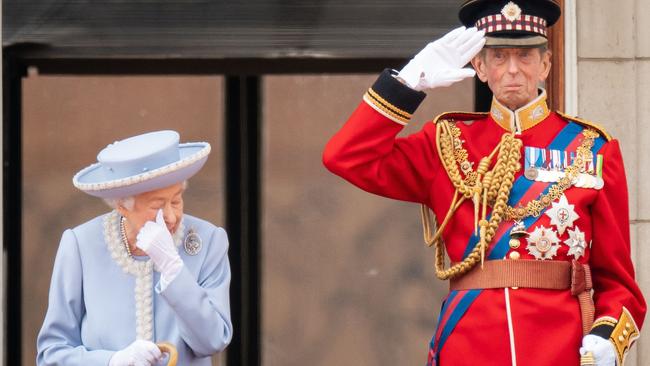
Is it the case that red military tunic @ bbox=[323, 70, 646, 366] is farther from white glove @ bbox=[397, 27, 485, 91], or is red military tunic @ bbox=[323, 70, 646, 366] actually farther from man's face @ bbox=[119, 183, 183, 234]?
man's face @ bbox=[119, 183, 183, 234]

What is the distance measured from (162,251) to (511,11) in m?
1.36

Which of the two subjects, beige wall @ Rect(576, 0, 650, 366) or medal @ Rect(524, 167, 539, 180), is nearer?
medal @ Rect(524, 167, 539, 180)

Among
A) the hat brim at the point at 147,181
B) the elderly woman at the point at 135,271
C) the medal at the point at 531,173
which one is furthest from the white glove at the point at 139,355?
the medal at the point at 531,173

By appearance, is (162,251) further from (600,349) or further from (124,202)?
(600,349)

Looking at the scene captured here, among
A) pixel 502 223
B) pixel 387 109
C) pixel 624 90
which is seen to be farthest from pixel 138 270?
pixel 624 90

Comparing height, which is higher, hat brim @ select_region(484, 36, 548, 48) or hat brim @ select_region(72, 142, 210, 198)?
hat brim @ select_region(484, 36, 548, 48)

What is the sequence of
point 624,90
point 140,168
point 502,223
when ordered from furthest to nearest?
1. point 624,90
2. point 502,223
3. point 140,168

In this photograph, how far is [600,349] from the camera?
548cm

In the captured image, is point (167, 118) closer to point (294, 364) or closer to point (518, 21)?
point (294, 364)

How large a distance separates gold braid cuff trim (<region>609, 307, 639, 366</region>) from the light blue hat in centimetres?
140

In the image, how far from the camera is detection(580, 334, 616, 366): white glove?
549cm

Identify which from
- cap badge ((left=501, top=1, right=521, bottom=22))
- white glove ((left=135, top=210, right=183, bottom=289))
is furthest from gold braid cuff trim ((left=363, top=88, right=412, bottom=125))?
white glove ((left=135, top=210, right=183, bottom=289))

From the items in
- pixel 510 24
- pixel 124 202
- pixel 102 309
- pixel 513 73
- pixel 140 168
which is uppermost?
pixel 510 24

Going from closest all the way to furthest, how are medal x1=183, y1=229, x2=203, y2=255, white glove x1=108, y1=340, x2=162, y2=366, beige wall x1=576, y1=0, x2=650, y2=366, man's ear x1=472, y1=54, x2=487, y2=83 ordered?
1. white glove x1=108, y1=340, x2=162, y2=366
2. medal x1=183, y1=229, x2=203, y2=255
3. man's ear x1=472, y1=54, x2=487, y2=83
4. beige wall x1=576, y1=0, x2=650, y2=366
